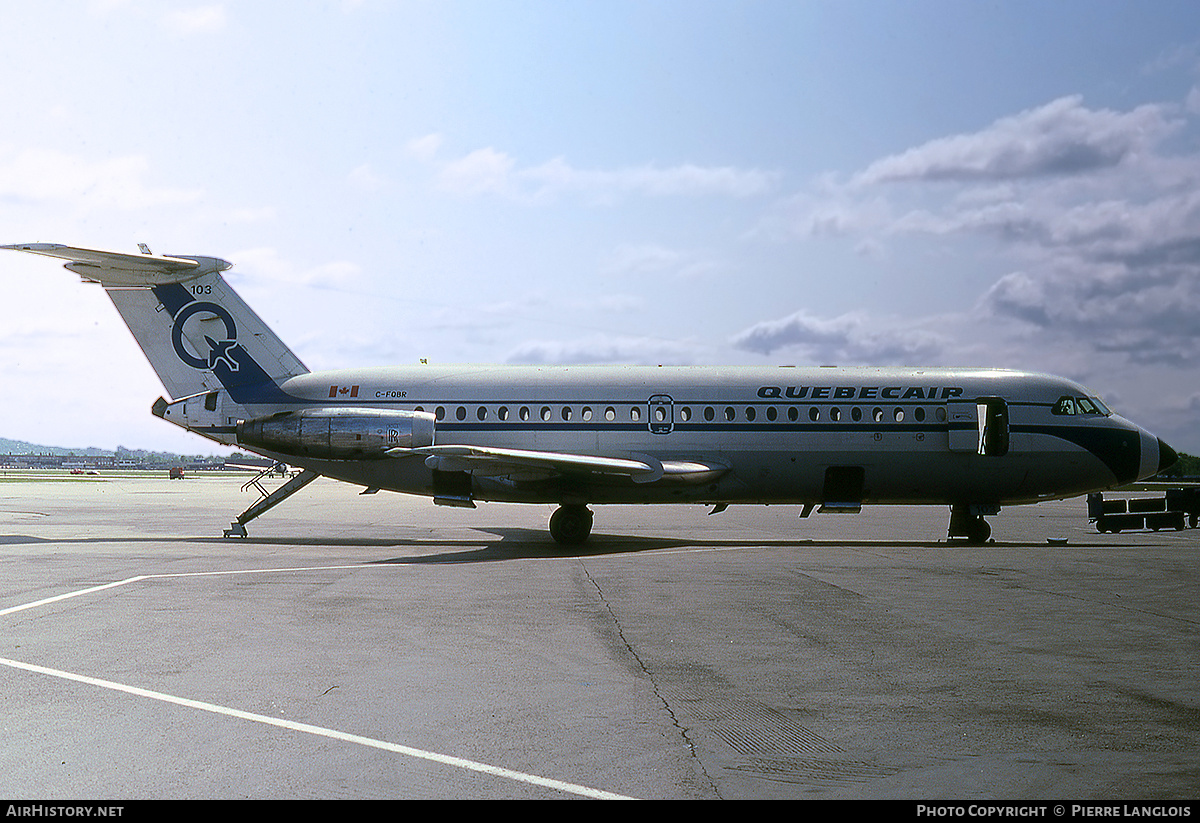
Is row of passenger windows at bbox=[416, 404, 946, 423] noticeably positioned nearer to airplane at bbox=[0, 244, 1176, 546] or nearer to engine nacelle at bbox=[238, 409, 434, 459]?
airplane at bbox=[0, 244, 1176, 546]

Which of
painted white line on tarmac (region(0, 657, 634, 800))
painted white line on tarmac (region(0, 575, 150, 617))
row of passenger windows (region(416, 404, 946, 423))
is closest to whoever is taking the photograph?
painted white line on tarmac (region(0, 657, 634, 800))

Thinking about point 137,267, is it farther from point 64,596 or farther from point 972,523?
point 972,523

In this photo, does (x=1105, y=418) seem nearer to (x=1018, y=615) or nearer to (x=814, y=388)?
(x=814, y=388)

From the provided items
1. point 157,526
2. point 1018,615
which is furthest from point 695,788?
point 157,526

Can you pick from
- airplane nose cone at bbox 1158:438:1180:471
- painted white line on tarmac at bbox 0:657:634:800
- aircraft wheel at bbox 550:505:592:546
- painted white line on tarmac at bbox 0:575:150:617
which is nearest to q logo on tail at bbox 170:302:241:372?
aircraft wheel at bbox 550:505:592:546

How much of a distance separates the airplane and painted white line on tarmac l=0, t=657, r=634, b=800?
13.5 metres

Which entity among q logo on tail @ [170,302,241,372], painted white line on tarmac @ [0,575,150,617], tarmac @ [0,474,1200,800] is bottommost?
painted white line on tarmac @ [0,575,150,617]

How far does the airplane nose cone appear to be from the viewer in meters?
22.6

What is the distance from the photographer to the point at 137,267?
75.1 feet

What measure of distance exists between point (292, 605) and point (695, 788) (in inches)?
308

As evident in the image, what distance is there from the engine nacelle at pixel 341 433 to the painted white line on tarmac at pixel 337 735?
43.2 feet

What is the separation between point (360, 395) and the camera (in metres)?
22.7

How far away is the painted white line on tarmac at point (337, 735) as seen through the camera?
17.0 feet

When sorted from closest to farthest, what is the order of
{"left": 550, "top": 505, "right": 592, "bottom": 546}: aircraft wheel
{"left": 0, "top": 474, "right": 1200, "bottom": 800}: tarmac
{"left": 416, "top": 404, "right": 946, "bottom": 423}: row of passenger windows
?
{"left": 0, "top": 474, "right": 1200, "bottom": 800}: tarmac
{"left": 550, "top": 505, "right": 592, "bottom": 546}: aircraft wheel
{"left": 416, "top": 404, "right": 946, "bottom": 423}: row of passenger windows
